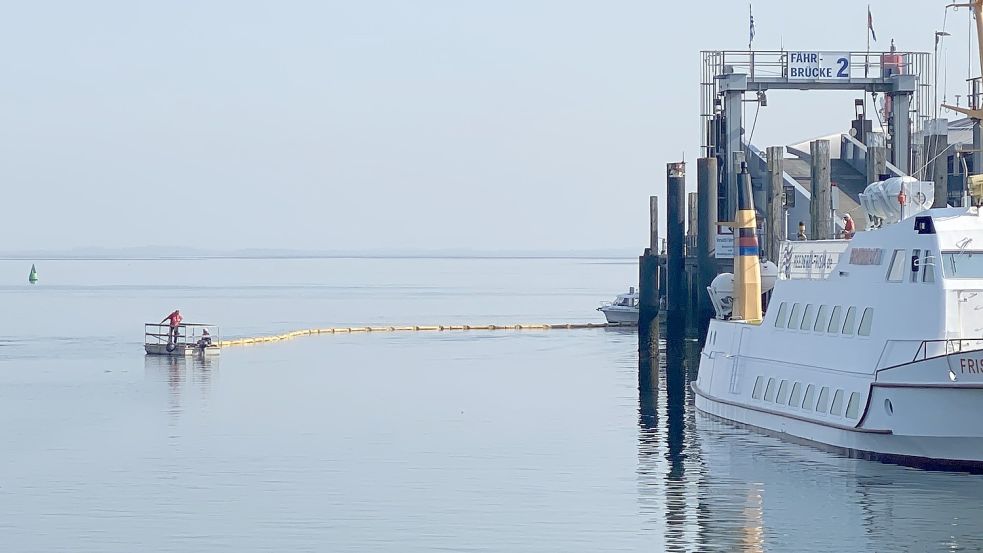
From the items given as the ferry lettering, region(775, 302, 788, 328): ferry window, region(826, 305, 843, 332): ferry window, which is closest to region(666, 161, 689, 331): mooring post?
region(775, 302, 788, 328): ferry window

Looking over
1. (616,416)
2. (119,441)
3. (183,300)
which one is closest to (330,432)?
(119,441)

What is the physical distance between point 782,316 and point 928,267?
6.50 m

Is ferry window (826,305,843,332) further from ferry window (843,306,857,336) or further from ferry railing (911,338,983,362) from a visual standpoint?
ferry railing (911,338,983,362)

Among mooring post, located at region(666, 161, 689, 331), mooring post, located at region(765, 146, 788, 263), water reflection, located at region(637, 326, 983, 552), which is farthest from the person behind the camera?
mooring post, located at region(666, 161, 689, 331)

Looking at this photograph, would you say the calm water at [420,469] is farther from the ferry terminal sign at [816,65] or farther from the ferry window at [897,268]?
the ferry terminal sign at [816,65]

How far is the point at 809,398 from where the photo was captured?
3350 centimetres

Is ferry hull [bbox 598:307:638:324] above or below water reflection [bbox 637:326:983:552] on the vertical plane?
above

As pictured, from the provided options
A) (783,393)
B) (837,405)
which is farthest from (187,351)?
(837,405)

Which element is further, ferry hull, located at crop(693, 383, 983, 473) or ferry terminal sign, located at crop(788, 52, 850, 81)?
ferry terminal sign, located at crop(788, 52, 850, 81)

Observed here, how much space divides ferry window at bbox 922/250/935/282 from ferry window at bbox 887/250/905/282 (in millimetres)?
583

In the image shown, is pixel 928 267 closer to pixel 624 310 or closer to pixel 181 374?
pixel 181 374

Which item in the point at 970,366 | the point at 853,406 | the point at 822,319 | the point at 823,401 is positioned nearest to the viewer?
the point at 970,366

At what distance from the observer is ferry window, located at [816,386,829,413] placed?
32.4 m

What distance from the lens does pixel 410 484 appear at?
106 ft
